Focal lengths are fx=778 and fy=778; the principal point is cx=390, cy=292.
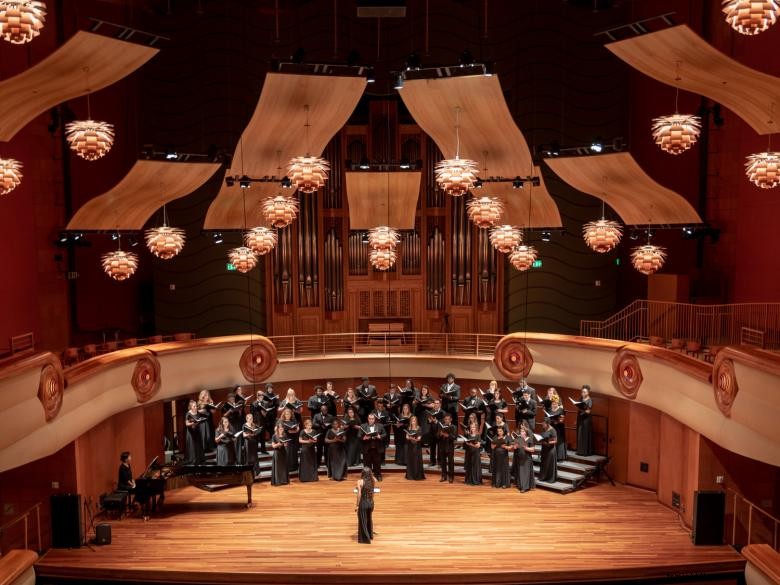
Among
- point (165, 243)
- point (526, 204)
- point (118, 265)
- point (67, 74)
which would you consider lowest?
point (118, 265)

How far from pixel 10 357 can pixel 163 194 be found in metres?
3.51

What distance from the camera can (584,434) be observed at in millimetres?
12617

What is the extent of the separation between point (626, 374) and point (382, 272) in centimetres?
523

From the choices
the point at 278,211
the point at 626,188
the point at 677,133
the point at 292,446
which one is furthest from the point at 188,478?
the point at 677,133

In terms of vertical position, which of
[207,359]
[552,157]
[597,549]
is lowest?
[597,549]

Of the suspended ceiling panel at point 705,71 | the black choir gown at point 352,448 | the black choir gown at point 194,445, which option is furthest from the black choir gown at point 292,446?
the suspended ceiling panel at point 705,71

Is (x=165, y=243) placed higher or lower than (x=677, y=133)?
lower

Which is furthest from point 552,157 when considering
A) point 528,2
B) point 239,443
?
point 239,443

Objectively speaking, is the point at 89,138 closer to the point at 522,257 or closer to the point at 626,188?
the point at 522,257

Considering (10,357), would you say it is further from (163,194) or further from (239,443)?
(239,443)

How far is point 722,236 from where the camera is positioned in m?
12.7

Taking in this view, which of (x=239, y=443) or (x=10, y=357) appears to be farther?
(x=239, y=443)

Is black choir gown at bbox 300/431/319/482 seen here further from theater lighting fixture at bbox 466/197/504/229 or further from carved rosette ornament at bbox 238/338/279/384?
theater lighting fixture at bbox 466/197/504/229

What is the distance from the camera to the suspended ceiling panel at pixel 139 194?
423 inches
